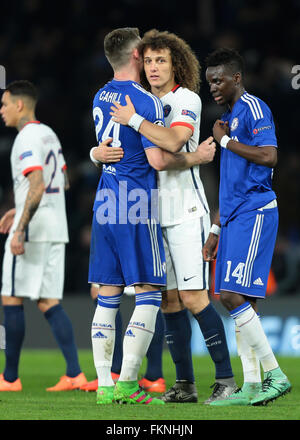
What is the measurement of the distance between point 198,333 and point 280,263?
138 cm

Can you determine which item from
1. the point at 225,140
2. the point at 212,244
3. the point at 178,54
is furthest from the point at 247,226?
the point at 178,54

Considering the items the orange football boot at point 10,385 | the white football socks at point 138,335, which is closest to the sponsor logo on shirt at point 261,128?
the white football socks at point 138,335

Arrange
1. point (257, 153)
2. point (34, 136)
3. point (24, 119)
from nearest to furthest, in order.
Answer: point (257, 153)
point (34, 136)
point (24, 119)

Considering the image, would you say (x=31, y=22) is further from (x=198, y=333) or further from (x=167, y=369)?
(x=167, y=369)

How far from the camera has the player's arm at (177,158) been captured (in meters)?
5.14

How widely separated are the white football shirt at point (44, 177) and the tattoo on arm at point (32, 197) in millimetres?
65

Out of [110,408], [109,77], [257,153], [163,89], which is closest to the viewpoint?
[110,408]

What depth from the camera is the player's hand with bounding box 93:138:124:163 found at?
5.27 metres

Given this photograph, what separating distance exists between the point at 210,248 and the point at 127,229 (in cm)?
58

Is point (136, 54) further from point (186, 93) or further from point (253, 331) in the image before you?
point (253, 331)

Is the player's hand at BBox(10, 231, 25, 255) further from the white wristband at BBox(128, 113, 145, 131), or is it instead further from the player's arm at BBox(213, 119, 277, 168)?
the player's arm at BBox(213, 119, 277, 168)

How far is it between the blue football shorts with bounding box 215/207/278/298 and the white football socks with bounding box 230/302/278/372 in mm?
101

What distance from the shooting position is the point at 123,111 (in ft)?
17.1

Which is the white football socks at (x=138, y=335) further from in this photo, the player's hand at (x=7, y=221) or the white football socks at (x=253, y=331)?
the player's hand at (x=7, y=221)
